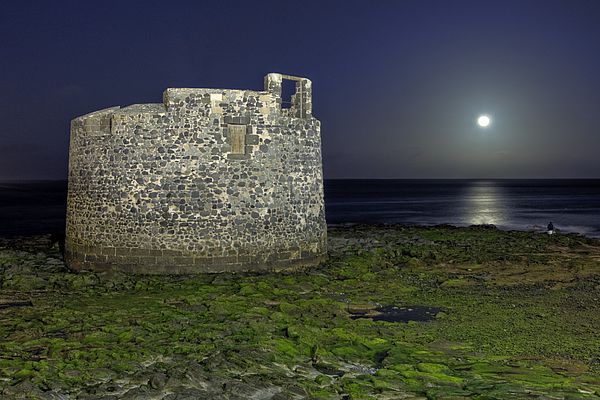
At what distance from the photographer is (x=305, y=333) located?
10.8m

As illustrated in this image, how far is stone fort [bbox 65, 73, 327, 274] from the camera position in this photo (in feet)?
53.5

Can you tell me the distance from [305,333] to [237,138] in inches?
289

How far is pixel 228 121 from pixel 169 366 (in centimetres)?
883

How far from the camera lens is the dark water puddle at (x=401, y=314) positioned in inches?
492

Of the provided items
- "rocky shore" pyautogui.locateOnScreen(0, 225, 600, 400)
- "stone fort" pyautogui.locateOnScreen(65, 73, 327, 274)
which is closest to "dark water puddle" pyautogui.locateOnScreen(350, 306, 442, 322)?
"rocky shore" pyautogui.locateOnScreen(0, 225, 600, 400)

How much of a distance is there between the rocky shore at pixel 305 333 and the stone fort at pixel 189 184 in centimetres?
79

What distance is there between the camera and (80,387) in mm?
8062

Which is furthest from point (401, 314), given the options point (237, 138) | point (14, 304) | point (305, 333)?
point (14, 304)

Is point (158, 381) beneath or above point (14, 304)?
above

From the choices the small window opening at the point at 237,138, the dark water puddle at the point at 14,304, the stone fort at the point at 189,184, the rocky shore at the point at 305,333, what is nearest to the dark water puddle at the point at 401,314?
the rocky shore at the point at 305,333

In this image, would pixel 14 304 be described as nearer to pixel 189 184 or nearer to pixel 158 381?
pixel 189 184

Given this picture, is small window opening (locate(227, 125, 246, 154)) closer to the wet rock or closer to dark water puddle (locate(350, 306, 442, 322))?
dark water puddle (locate(350, 306, 442, 322))

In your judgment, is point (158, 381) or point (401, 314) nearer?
point (158, 381)

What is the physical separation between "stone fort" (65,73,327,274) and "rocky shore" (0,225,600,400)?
2.59 feet
